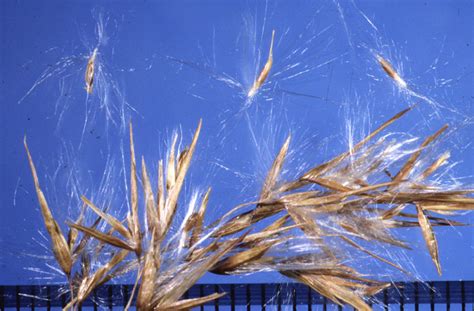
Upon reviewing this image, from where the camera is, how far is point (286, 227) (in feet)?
4.48

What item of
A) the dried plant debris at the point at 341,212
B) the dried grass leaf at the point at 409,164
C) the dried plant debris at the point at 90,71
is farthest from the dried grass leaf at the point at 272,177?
the dried plant debris at the point at 90,71

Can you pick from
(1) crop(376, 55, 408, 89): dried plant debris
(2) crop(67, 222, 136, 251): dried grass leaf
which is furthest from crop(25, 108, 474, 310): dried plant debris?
(1) crop(376, 55, 408, 89): dried plant debris

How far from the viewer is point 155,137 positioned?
108 inches

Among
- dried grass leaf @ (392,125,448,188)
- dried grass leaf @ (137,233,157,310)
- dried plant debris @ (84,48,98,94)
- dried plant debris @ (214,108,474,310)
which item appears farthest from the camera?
dried plant debris @ (84,48,98,94)

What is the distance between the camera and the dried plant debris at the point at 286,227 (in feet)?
4.50

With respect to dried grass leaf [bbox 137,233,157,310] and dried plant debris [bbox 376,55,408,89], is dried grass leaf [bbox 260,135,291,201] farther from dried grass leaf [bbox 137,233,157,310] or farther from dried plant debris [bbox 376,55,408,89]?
dried plant debris [bbox 376,55,408,89]

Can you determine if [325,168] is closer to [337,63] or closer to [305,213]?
[305,213]

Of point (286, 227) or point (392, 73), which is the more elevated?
point (392, 73)

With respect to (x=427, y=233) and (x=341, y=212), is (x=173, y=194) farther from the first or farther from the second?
(x=427, y=233)

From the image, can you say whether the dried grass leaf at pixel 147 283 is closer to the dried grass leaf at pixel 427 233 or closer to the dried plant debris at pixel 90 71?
the dried grass leaf at pixel 427 233

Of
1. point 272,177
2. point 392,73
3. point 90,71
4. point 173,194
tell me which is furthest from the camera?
point 90,71

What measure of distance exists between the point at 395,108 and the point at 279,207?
1257 mm

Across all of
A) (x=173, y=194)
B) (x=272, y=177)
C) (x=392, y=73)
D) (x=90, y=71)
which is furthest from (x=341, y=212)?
(x=90, y=71)

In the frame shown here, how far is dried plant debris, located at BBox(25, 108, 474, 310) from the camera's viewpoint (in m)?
1.37
